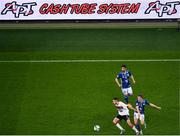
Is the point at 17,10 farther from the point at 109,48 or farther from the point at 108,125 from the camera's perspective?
the point at 108,125

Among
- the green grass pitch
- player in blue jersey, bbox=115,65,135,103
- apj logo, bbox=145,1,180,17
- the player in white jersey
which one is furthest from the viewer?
apj logo, bbox=145,1,180,17

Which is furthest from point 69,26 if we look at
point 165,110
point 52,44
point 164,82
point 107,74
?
point 165,110

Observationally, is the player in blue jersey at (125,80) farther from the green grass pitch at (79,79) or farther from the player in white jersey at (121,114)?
the player in white jersey at (121,114)

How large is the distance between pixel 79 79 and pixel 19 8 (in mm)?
8080

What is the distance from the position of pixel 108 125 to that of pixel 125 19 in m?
11.3

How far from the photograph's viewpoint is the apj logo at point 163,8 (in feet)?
115

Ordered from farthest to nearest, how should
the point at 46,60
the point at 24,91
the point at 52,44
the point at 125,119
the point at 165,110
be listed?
1. the point at 52,44
2. the point at 46,60
3. the point at 24,91
4. the point at 165,110
5. the point at 125,119

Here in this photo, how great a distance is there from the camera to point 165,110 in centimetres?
2730

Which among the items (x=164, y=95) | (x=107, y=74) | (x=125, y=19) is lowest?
(x=164, y=95)

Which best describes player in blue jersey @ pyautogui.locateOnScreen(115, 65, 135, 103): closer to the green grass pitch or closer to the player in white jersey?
the green grass pitch

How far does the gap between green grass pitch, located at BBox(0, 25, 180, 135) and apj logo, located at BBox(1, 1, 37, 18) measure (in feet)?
4.58

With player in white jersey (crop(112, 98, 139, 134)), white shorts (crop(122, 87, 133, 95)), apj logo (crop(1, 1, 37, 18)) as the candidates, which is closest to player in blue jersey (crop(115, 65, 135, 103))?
white shorts (crop(122, 87, 133, 95))

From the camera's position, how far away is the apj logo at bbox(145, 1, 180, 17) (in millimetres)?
35094

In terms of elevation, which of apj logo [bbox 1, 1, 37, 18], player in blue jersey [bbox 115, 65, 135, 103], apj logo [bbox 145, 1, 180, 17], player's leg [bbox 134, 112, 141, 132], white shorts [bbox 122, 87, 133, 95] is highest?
apj logo [bbox 1, 1, 37, 18]
